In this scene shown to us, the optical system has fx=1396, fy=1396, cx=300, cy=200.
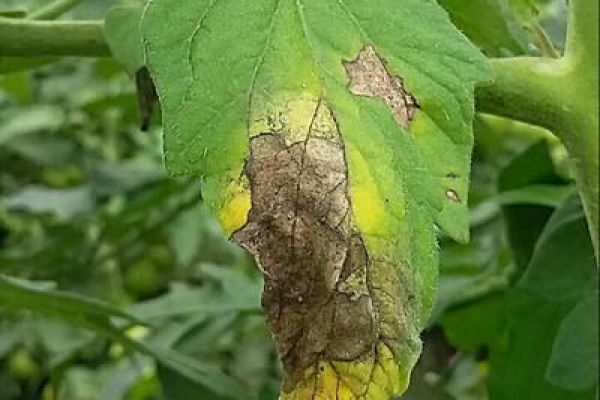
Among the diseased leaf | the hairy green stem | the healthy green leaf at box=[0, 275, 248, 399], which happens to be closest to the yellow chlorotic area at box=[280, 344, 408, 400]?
the diseased leaf

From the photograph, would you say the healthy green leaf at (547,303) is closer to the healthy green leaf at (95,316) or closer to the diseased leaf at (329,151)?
the healthy green leaf at (95,316)

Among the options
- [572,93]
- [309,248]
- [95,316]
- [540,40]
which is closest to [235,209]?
[309,248]

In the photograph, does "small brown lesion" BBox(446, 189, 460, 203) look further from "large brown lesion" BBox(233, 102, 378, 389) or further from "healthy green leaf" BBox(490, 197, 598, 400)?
"healthy green leaf" BBox(490, 197, 598, 400)

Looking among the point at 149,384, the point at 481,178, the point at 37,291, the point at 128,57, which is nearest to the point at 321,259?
the point at 128,57

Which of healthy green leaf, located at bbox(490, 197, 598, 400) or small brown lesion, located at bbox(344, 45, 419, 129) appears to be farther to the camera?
healthy green leaf, located at bbox(490, 197, 598, 400)

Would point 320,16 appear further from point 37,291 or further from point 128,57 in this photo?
point 37,291

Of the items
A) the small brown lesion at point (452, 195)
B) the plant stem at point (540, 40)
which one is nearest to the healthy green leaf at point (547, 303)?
the plant stem at point (540, 40)
